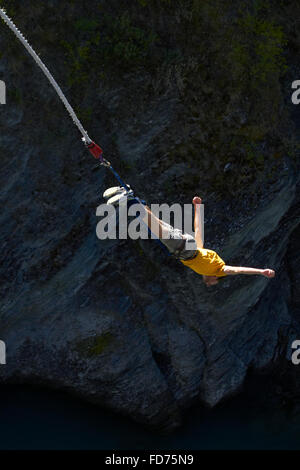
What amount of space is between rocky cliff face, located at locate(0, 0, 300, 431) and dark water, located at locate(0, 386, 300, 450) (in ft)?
3.16

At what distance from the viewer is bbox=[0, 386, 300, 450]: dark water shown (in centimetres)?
1088

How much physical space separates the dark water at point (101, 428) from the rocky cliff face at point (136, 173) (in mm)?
963

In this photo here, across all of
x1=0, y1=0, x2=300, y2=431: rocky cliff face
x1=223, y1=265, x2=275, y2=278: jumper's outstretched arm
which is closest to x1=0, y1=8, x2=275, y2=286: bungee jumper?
x1=223, y1=265, x2=275, y2=278: jumper's outstretched arm

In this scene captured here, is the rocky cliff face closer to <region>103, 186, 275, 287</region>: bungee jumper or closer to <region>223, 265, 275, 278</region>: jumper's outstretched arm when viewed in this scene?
<region>103, 186, 275, 287</region>: bungee jumper

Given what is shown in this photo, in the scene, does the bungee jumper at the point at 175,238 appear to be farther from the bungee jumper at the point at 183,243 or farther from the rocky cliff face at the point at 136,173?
the rocky cliff face at the point at 136,173

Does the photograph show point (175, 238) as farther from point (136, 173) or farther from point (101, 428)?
point (101, 428)

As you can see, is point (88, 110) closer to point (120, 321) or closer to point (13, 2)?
point (13, 2)

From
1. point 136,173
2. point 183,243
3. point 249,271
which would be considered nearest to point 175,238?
point 183,243

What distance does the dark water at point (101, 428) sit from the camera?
10.9 meters

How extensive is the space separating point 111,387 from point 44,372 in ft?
4.97

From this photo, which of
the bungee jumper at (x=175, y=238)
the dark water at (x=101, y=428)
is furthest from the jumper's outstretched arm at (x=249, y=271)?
the dark water at (x=101, y=428)

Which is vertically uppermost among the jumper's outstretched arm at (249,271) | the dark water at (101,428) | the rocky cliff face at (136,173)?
the rocky cliff face at (136,173)

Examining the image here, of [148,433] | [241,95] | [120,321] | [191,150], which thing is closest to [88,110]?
[191,150]

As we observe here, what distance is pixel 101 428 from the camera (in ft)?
36.3
